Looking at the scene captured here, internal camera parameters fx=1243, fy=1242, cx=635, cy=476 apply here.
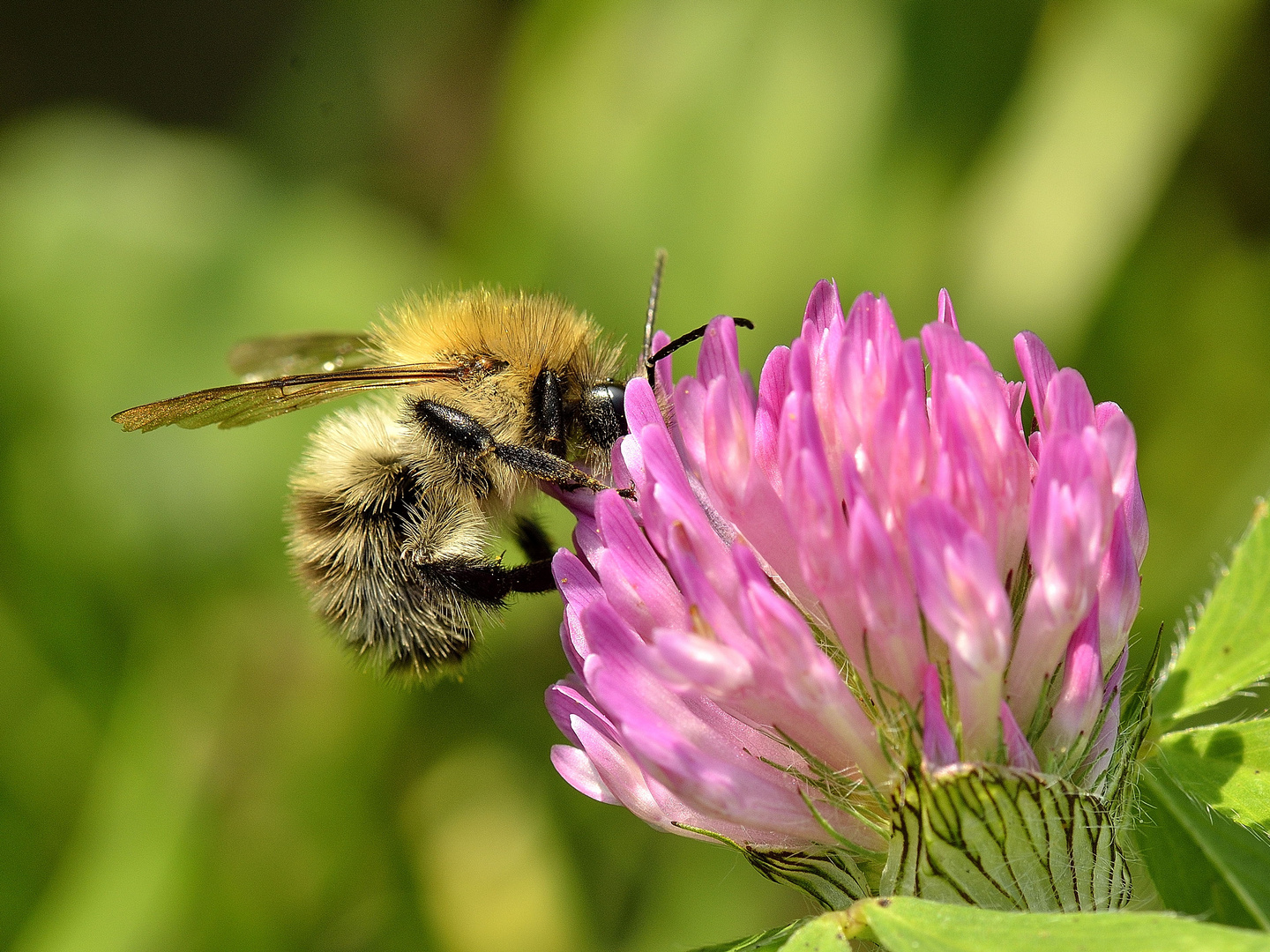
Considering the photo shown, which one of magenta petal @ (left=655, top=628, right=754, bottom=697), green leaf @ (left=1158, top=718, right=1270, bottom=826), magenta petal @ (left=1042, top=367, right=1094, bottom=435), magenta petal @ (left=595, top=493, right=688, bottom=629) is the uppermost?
magenta petal @ (left=1042, top=367, right=1094, bottom=435)

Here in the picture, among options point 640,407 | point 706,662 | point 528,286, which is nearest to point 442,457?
point 640,407

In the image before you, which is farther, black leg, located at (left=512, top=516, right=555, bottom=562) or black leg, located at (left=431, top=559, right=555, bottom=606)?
black leg, located at (left=512, top=516, right=555, bottom=562)

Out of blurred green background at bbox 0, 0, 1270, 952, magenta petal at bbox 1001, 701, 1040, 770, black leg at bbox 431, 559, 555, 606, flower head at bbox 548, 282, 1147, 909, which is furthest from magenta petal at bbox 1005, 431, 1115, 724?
blurred green background at bbox 0, 0, 1270, 952

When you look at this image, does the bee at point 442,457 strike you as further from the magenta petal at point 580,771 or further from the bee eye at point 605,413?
the magenta petal at point 580,771

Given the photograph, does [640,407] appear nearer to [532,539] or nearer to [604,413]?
[604,413]

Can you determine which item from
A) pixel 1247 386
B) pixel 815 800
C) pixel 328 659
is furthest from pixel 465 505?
pixel 1247 386

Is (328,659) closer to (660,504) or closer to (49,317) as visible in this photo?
(49,317)

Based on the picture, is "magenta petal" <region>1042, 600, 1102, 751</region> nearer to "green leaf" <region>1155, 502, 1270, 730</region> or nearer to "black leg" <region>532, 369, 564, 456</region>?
"green leaf" <region>1155, 502, 1270, 730</region>
